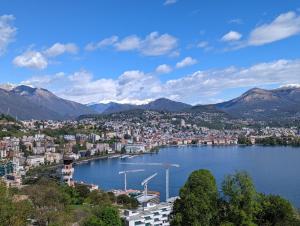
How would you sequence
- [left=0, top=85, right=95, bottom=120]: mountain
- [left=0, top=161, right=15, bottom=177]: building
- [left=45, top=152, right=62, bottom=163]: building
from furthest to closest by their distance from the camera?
[left=0, top=85, right=95, bottom=120]: mountain
[left=45, top=152, right=62, bottom=163]: building
[left=0, top=161, right=15, bottom=177]: building

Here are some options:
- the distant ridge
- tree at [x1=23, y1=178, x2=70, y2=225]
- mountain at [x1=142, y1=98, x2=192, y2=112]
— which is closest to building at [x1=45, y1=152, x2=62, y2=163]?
tree at [x1=23, y1=178, x2=70, y2=225]

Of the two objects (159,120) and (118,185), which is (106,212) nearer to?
(118,185)

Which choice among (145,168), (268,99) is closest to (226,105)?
(268,99)

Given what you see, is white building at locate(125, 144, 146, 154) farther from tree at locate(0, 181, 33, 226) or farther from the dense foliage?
the dense foliage

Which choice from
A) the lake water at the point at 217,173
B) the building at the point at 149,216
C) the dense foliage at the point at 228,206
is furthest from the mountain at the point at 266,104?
the dense foliage at the point at 228,206

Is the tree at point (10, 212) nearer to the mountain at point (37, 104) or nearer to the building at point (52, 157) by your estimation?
the building at point (52, 157)

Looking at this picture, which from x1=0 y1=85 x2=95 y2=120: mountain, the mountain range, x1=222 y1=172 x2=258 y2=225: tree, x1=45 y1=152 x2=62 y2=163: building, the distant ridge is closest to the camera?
x1=222 y1=172 x2=258 y2=225: tree

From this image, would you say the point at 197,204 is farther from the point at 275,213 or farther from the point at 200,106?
the point at 200,106

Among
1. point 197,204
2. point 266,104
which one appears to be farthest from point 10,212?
point 266,104
